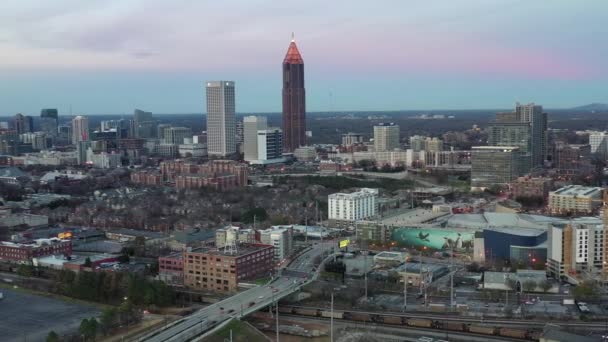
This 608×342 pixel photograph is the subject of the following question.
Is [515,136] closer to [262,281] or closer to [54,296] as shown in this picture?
[262,281]

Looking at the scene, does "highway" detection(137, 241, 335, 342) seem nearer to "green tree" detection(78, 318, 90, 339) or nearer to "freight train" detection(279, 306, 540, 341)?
"freight train" detection(279, 306, 540, 341)

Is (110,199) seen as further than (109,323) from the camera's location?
Yes

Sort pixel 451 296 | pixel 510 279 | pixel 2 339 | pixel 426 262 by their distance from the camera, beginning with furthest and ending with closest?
pixel 426 262 → pixel 510 279 → pixel 451 296 → pixel 2 339

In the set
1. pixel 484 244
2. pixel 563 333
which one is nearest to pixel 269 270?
pixel 484 244

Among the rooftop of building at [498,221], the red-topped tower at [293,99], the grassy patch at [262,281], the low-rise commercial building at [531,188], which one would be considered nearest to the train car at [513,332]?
the grassy patch at [262,281]

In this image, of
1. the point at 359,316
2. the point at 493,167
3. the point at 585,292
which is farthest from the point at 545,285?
the point at 493,167

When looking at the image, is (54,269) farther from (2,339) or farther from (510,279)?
(510,279)
